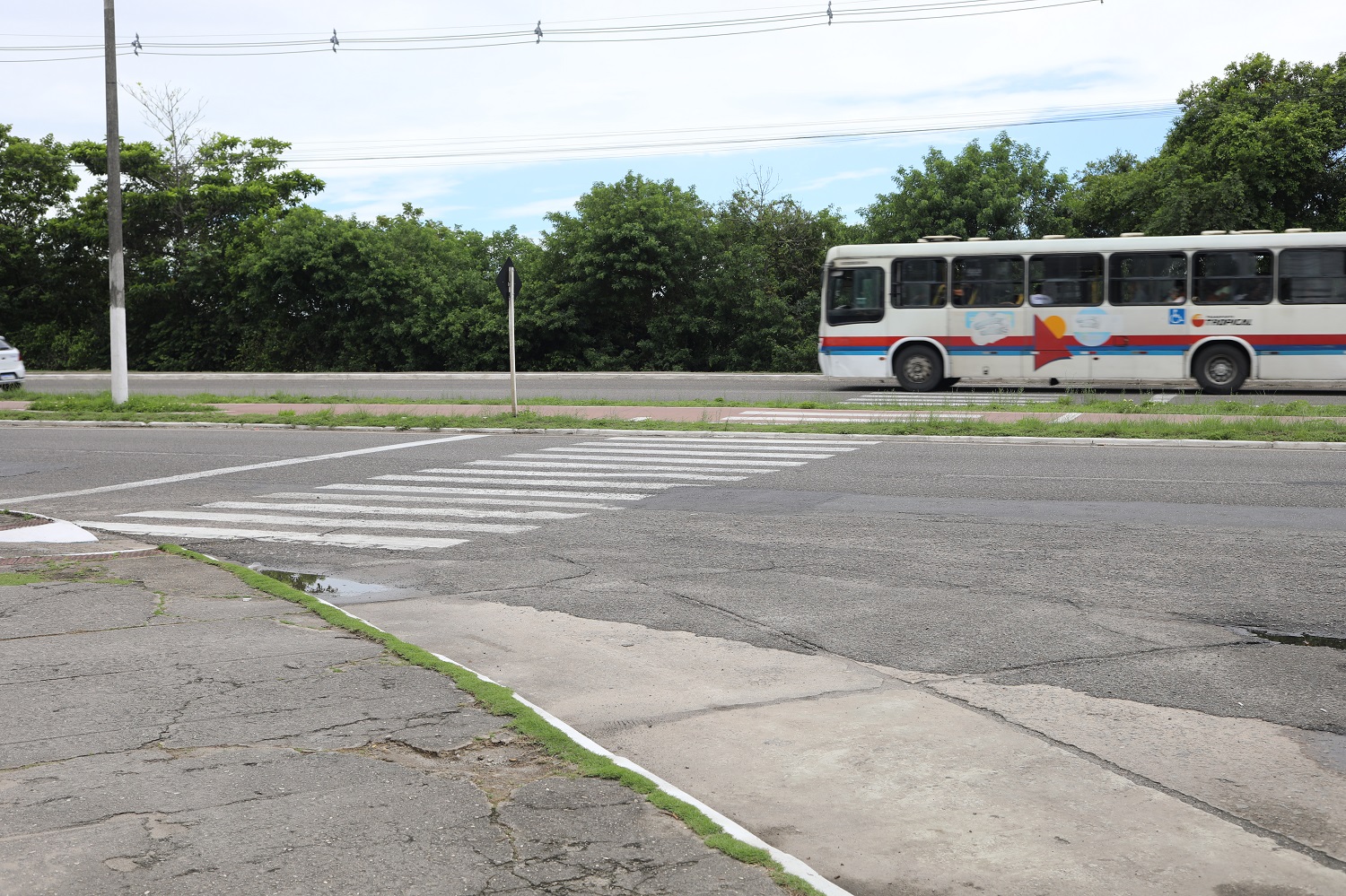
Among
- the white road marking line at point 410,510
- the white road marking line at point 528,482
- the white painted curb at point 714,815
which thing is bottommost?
the white painted curb at point 714,815

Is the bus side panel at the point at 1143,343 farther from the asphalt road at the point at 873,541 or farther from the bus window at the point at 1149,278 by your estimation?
the asphalt road at the point at 873,541

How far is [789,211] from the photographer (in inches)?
1598

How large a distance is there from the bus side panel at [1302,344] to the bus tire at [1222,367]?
0.30 meters

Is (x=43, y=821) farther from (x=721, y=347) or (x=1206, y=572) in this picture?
(x=721, y=347)

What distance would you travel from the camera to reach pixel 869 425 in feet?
62.0

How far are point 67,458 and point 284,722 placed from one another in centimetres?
1397

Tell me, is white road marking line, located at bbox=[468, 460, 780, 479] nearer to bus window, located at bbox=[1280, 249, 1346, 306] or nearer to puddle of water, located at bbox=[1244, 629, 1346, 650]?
puddle of water, located at bbox=[1244, 629, 1346, 650]

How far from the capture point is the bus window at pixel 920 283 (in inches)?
1023

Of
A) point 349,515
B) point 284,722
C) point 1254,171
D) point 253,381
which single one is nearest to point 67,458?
point 349,515

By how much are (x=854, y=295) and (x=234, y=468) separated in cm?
1492

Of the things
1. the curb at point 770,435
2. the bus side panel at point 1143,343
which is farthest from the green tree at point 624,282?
the curb at point 770,435

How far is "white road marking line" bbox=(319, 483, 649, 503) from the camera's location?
42.2ft

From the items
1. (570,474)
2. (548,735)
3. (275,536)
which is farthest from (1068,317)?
(548,735)

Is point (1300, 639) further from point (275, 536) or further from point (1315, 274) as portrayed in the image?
point (1315, 274)
